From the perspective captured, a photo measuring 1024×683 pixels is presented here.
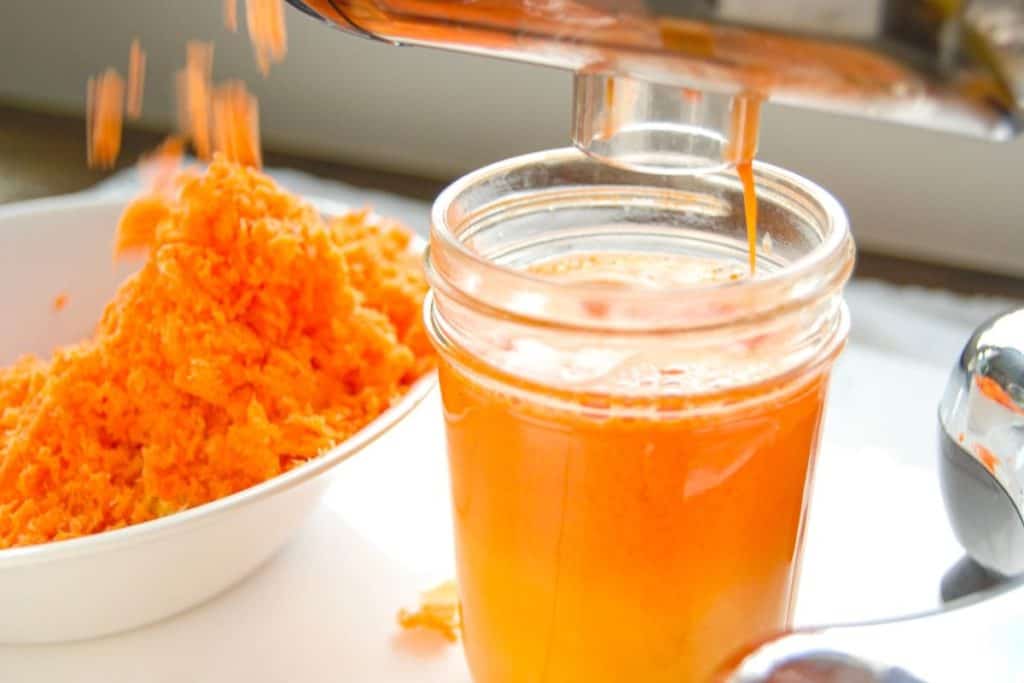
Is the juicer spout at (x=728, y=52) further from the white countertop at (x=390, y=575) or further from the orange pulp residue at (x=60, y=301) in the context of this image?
the orange pulp residue at (x=60, y=301)

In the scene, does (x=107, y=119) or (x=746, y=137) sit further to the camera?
(x=107, y=119)

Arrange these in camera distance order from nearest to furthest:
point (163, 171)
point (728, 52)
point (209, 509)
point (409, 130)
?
point (728, 52)
point (209, 509)
point (163, 171)
point (409, 130)

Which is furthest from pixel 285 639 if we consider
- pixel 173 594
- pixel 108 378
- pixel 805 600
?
pixel 805 600

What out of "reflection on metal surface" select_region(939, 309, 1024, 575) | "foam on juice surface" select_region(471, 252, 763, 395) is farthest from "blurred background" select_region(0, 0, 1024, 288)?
"foam on juice surface" select_region(471, 252, 763, 395)

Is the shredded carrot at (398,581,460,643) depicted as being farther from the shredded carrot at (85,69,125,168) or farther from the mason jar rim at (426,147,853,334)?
the shredded carrot at (85,69,125,168)

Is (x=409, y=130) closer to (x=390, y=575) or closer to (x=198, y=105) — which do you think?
(x=198, y=105)

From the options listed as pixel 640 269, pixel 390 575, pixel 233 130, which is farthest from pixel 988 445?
pixel 233 130
